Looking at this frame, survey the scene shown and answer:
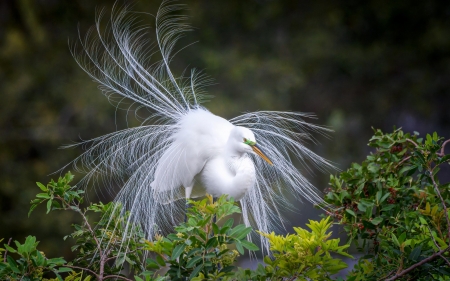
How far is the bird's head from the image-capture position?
218cm

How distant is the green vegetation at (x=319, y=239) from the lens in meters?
1.44

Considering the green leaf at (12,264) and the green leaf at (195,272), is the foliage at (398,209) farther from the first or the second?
the green leaf at (12,264)

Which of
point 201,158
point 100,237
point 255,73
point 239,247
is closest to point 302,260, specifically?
point 239,247

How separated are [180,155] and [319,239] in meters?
1.06

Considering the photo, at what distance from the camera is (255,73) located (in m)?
7.11

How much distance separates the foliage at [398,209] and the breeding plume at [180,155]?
0.43 metres

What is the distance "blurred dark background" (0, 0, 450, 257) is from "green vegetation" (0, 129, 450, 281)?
4386mm

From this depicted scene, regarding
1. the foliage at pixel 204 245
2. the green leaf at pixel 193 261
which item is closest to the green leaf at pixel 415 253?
the foliage at pixel 204 245

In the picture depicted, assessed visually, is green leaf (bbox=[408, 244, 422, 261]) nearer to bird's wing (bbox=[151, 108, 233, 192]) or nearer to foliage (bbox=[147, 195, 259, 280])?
foliage (bbox=[147, 195, 259, 280])

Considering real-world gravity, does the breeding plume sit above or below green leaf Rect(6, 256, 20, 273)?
above

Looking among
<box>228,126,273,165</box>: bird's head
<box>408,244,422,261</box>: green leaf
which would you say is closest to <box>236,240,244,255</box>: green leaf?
<box>408,244,422,261</box>: green leaf

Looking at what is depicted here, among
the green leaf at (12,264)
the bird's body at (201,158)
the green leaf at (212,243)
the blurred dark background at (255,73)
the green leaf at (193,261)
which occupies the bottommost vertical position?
the green leaf at (12,264)

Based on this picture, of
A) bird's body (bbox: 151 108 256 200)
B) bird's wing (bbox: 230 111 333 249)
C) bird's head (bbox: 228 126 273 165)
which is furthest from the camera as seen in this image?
bird's wing (bbox: 230 111 333 249)

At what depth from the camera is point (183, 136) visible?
2.43 metres
